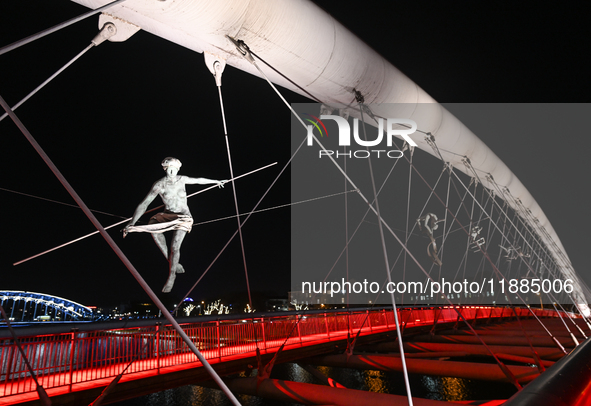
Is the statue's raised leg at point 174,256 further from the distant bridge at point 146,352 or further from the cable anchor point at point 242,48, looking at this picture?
the cable anchor point at point 242,48

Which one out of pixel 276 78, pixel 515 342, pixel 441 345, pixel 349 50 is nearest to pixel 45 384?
pixel 276 78

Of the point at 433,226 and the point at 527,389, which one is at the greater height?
the point at 433,226

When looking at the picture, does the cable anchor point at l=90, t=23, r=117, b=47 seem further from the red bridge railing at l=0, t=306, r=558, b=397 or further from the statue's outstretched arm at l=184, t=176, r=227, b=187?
the red bridge railing at l=0, t=306, r=558, b=397

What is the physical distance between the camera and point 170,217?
15.9 feet

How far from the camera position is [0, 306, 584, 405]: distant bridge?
580 cm

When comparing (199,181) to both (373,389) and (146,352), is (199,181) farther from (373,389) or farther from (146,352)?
A: (373,389)

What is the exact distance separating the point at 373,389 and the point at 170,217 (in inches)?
1242

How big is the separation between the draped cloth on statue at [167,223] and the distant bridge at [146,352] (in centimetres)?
154

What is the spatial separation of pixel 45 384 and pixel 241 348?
170 inches

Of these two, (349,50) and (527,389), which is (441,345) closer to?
(349,50)

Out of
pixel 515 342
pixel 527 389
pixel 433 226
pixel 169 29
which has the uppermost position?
pixel 169 29

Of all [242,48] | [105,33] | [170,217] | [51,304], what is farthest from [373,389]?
[51,304]

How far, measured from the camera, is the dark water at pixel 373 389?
29219mm

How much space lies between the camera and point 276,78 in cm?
694
